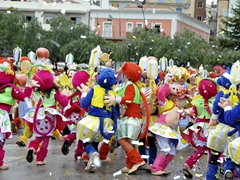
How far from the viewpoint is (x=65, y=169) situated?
865 centimetres

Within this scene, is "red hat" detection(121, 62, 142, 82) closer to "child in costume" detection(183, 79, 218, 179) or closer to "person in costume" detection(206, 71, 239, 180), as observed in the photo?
"child in costume" detection(183, 79, 218, 179)

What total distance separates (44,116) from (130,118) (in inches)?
55.2

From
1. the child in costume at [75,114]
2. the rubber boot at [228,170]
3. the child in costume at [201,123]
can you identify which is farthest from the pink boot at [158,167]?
the child in costume at [75,114]

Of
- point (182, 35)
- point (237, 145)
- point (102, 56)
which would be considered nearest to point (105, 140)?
point (102, 56)

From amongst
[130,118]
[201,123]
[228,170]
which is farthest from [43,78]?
[228,170]

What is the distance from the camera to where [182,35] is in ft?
129

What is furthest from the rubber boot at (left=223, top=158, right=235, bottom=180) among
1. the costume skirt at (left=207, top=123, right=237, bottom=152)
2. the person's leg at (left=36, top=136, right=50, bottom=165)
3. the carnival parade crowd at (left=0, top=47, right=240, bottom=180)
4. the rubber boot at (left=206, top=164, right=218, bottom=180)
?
the person's leg at (left=36, top=136, right=50, bottom=165)

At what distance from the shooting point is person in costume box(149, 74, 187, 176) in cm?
839

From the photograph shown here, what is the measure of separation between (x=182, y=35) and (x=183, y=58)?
13.6ft

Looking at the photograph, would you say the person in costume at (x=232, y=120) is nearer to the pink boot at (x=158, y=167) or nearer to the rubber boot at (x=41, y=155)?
the pink boot at (x=158, y=167)

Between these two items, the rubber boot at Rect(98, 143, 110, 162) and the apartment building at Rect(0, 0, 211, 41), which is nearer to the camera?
the rubber boot at Rect(98, 143, 110, 162)

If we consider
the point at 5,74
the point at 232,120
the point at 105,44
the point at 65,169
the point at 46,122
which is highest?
the point at 5,74

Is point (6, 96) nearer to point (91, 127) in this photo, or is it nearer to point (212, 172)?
point (91, 127)

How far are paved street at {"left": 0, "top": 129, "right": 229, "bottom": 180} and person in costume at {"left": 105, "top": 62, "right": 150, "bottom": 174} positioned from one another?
24 cm
